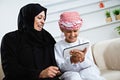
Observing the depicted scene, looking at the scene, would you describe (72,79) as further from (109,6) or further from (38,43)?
(109,6)

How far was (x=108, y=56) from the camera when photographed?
2055 millimetres

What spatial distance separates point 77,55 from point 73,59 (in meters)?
0.05

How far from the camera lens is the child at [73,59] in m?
1.56

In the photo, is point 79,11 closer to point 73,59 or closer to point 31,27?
point 31,27

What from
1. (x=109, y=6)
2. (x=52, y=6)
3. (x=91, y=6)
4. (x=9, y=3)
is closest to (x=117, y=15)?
(x=109, y=6)

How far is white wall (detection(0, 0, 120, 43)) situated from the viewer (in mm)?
2799

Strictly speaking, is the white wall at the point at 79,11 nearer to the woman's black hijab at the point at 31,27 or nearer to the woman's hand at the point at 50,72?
the woman's black hijab at the point at 31,27

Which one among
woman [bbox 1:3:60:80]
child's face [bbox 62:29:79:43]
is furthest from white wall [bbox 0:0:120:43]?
child's face [bbox 62:29:79:43]

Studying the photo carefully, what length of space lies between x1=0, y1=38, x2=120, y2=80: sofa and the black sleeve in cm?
41

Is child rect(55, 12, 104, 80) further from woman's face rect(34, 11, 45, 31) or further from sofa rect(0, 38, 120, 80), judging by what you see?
sofa rect(0, 38, 120, 80)

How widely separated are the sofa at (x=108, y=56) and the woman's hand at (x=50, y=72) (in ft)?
1.87

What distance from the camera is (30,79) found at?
158cm

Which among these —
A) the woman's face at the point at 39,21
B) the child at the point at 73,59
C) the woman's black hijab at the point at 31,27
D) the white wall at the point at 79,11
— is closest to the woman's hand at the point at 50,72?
the child at the point at 73,59

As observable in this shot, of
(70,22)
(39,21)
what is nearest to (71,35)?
(70,22)
